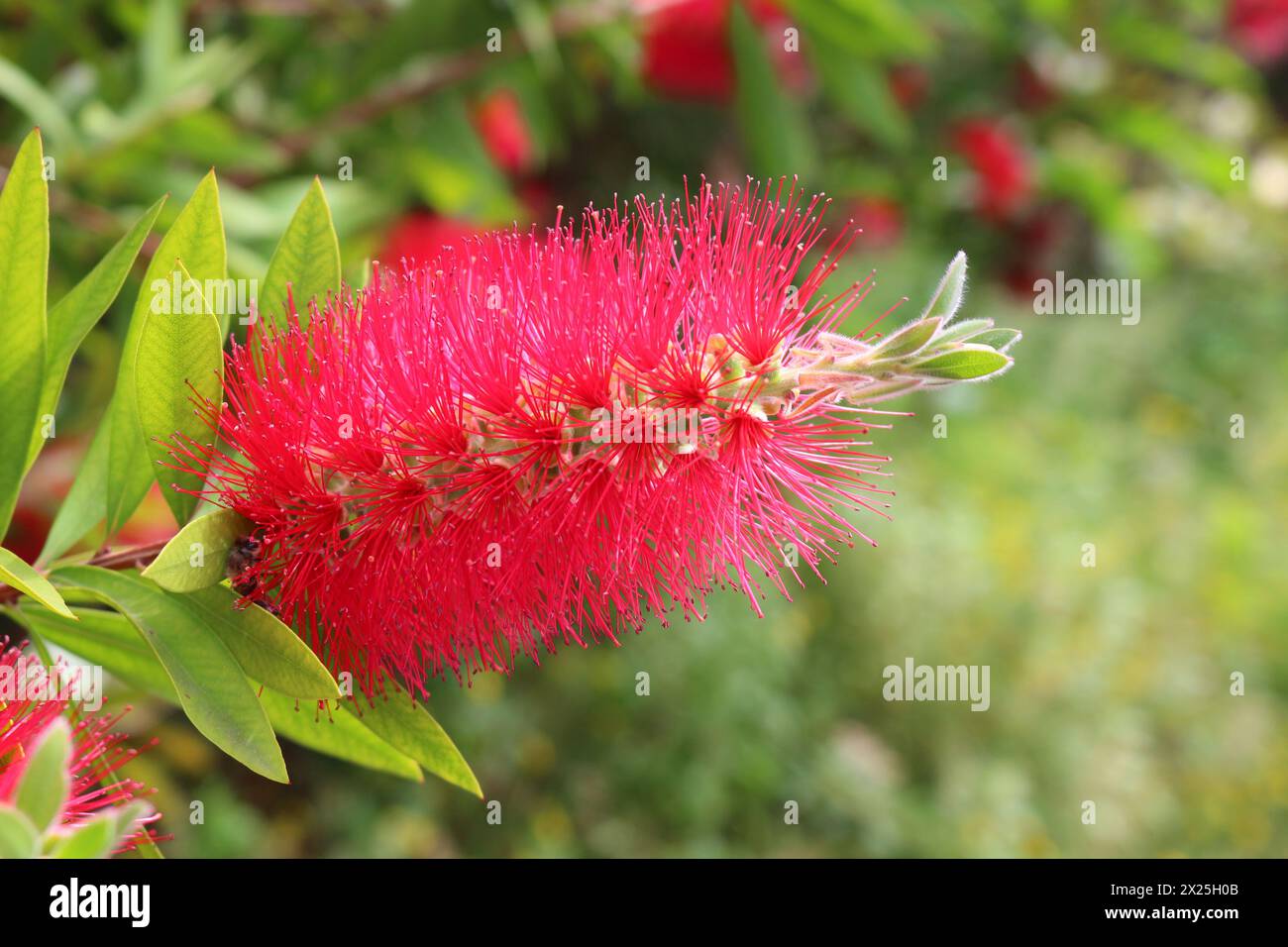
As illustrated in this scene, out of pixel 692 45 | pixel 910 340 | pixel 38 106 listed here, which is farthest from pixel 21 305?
pixel 692 45

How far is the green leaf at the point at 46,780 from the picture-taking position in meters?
0.54

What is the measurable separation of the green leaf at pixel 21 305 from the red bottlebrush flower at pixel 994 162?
297cm

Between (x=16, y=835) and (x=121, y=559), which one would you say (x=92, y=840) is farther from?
(x=121, y=559)

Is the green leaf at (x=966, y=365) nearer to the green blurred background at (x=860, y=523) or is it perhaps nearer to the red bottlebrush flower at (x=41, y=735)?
the red bottlebrush flower at (x=41, y=735)

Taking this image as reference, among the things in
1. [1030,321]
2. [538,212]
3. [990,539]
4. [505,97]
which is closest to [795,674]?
[990,539]

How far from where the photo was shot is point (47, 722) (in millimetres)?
760

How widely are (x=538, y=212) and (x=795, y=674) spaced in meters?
1.71

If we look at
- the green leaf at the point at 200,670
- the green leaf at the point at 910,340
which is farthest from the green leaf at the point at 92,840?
the green leaf at the point at 910,340

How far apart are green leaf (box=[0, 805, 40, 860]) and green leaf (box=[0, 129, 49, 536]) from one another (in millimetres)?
341

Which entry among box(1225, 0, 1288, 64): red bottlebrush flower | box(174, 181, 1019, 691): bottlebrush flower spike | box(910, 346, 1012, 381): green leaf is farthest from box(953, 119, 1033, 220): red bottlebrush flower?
box(910, 346, 1012, 381): green leaf

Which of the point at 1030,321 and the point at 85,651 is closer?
the point at 85,651

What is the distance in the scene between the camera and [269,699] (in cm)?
90
